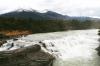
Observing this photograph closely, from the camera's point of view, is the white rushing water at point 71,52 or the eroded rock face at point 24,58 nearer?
the eroded rock face at point 24,58

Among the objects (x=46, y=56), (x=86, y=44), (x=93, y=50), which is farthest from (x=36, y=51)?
(x=86, y=44)

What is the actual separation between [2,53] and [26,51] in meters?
2.31

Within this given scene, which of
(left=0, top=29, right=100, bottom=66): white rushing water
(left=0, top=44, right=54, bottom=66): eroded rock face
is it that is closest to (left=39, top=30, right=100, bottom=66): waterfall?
(left=0, top=29, right=100, bottom=66): white rushing water

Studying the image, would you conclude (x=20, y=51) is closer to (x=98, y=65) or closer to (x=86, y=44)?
(x=98, y=65)

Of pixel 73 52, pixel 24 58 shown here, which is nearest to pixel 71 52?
pixel 73 52

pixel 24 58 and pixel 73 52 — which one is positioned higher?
pixel 24 58

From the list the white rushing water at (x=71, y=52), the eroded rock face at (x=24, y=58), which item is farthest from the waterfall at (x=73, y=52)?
the eroded rock face at (x=24, y=58)

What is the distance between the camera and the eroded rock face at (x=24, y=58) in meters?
17.5

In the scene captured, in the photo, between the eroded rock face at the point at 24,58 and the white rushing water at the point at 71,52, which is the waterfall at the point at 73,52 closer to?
the white rushing water at the point at 71,52

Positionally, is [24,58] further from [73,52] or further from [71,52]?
[73,52]

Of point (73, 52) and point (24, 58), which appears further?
point (73, 52)

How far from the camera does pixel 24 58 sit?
60.7 ft

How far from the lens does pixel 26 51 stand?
19562 mm

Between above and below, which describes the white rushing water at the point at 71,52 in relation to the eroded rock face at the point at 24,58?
below
